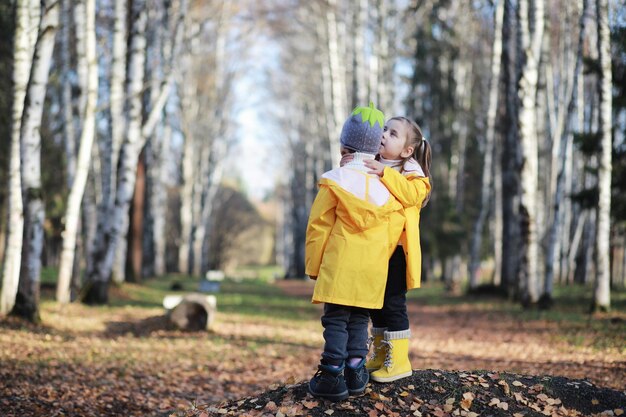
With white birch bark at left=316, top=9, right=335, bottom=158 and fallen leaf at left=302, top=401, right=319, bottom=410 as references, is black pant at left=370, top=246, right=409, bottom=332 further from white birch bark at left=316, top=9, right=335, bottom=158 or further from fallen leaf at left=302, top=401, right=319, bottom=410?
white birch bark at left=316, top=9, right=335, bottom=158

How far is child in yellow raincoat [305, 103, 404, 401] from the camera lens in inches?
170

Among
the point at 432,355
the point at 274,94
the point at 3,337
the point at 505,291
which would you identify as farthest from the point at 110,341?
the point at 274,94

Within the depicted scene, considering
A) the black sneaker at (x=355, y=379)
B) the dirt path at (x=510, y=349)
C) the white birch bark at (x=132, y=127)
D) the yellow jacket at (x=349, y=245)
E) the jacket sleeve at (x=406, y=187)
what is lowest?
the dirt path at (x=510, y=349)

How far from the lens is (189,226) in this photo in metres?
31.8

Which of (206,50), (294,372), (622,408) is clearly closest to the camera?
(622,408)

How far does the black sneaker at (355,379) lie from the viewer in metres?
4.49

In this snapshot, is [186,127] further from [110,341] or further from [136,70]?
[110,341]

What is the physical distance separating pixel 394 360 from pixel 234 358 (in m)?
4.63

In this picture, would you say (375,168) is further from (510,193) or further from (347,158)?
(510,193)

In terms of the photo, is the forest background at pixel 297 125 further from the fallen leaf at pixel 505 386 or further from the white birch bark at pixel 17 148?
the fallen leaf at pixel 505 386

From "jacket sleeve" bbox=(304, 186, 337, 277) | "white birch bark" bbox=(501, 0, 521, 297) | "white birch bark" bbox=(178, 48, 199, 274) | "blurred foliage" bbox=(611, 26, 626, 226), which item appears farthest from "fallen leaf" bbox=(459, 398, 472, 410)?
"white birch bark" bbox=(178, 48, 199, 274)

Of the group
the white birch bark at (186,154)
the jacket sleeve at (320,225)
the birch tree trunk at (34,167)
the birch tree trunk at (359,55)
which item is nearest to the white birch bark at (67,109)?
the birch tree trunk at (34,167)

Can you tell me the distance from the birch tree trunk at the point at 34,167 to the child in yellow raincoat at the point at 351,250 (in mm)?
5893

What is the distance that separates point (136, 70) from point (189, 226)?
19.2 meters
